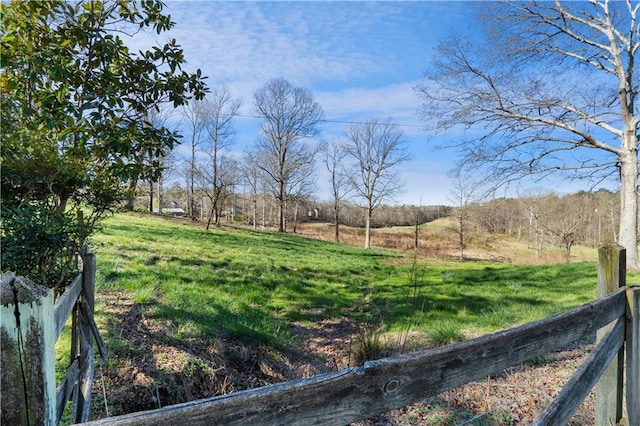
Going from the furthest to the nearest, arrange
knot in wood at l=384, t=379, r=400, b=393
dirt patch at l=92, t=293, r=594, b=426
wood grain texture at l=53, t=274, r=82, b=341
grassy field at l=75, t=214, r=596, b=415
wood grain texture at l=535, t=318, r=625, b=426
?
grassy field at l=75, t=214, r=596, b=415, dirt patch at l=92, t=293, r=594, b=426, wood grain texture at l=53, t=274, r=82, b=341, wood grain texture at l=535, t=318, r=625, b=426, knot in wood at l=384, t=379, r=400, b=393

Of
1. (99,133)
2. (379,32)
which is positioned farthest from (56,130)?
(379,32)

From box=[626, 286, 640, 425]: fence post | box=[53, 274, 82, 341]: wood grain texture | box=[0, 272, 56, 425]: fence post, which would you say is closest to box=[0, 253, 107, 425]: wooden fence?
box=[0, 272, 56, 425]: fence post

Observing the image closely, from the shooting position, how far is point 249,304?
700cm

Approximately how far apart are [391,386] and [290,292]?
7495mm

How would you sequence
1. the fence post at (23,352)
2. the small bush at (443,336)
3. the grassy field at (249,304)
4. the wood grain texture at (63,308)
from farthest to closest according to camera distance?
1. the small bush at (443,336)
2. the grassy field at (249,304)
3. the wood grain texture at (63,308)
4. the fence post at (23,352)

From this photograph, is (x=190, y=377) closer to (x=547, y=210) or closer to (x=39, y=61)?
(x=39, y=61)

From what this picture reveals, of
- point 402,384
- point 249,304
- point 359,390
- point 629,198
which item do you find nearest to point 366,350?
point 249,304

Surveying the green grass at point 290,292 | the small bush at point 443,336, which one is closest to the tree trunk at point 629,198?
the green grass at point 290,292

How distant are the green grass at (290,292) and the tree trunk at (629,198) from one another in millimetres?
1455

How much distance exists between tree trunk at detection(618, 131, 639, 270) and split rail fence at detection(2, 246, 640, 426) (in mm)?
11144

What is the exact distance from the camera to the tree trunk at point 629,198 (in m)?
11.0

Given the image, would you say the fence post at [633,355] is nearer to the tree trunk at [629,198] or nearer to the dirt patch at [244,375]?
the dirt patch at [244,375]

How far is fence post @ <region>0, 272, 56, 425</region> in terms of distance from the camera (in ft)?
2.71

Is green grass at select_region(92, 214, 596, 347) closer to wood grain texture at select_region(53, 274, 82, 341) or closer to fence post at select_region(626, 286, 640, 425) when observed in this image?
wood grain texture at select_region(53, 274, 82, 341)
